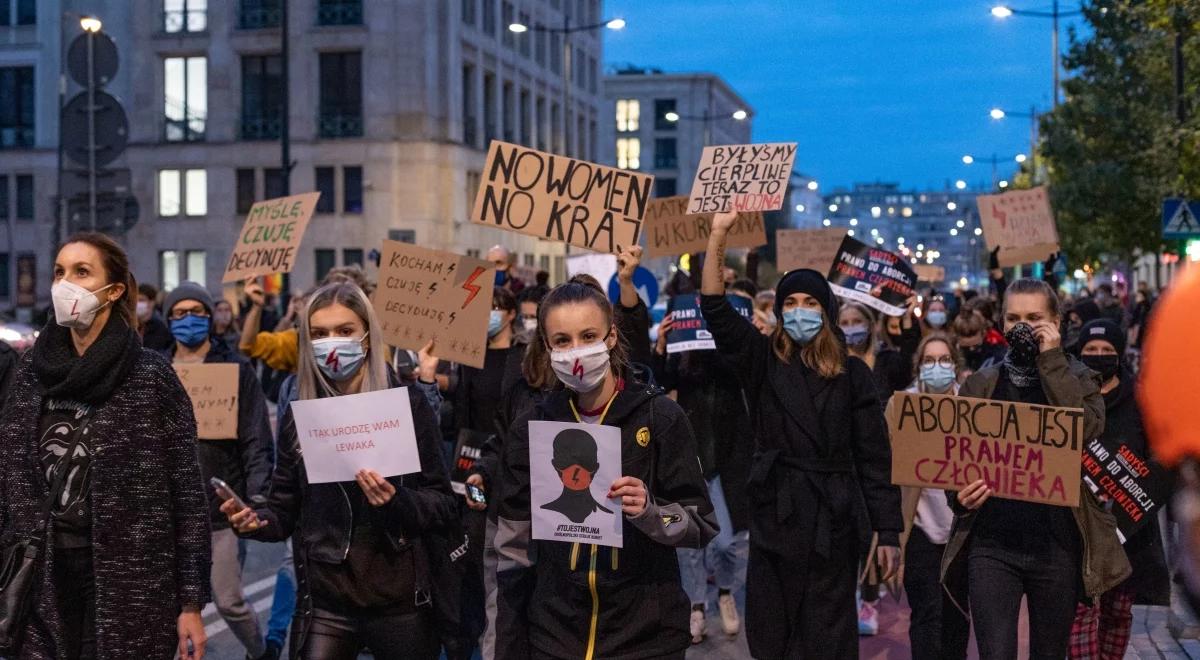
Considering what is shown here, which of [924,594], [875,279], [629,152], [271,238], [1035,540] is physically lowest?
[924,594]

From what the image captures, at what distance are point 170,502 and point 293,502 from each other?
1.85 ft

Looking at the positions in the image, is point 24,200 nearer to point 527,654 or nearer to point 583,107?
point 583,107

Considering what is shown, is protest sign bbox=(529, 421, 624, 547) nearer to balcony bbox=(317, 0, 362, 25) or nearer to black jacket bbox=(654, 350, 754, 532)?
black jacket bbox=(654, 350, 754, 532)

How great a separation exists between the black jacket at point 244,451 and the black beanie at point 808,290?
2.53 meters

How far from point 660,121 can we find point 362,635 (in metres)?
108

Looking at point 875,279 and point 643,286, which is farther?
point 643,286

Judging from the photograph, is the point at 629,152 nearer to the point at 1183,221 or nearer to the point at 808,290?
the point at 1183,221

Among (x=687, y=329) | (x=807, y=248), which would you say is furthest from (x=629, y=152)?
(x=687, y=329)

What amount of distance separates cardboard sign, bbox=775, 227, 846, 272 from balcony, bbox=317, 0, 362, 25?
130 ft

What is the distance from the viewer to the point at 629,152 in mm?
112750

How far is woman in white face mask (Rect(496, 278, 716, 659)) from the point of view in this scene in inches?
187

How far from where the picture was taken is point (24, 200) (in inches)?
2175

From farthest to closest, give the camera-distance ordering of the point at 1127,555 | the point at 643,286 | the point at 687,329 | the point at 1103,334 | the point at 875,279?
the point at 643,286 → the point at 875,279 → the point at 687,329 → the point at 1103,334 → the point at 1127,555

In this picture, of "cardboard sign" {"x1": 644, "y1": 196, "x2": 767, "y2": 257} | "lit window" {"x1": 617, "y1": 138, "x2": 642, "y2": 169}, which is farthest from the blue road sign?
"lit window" {"x1": 617, "y1": 138, "x2": 642, "y2": 169}
